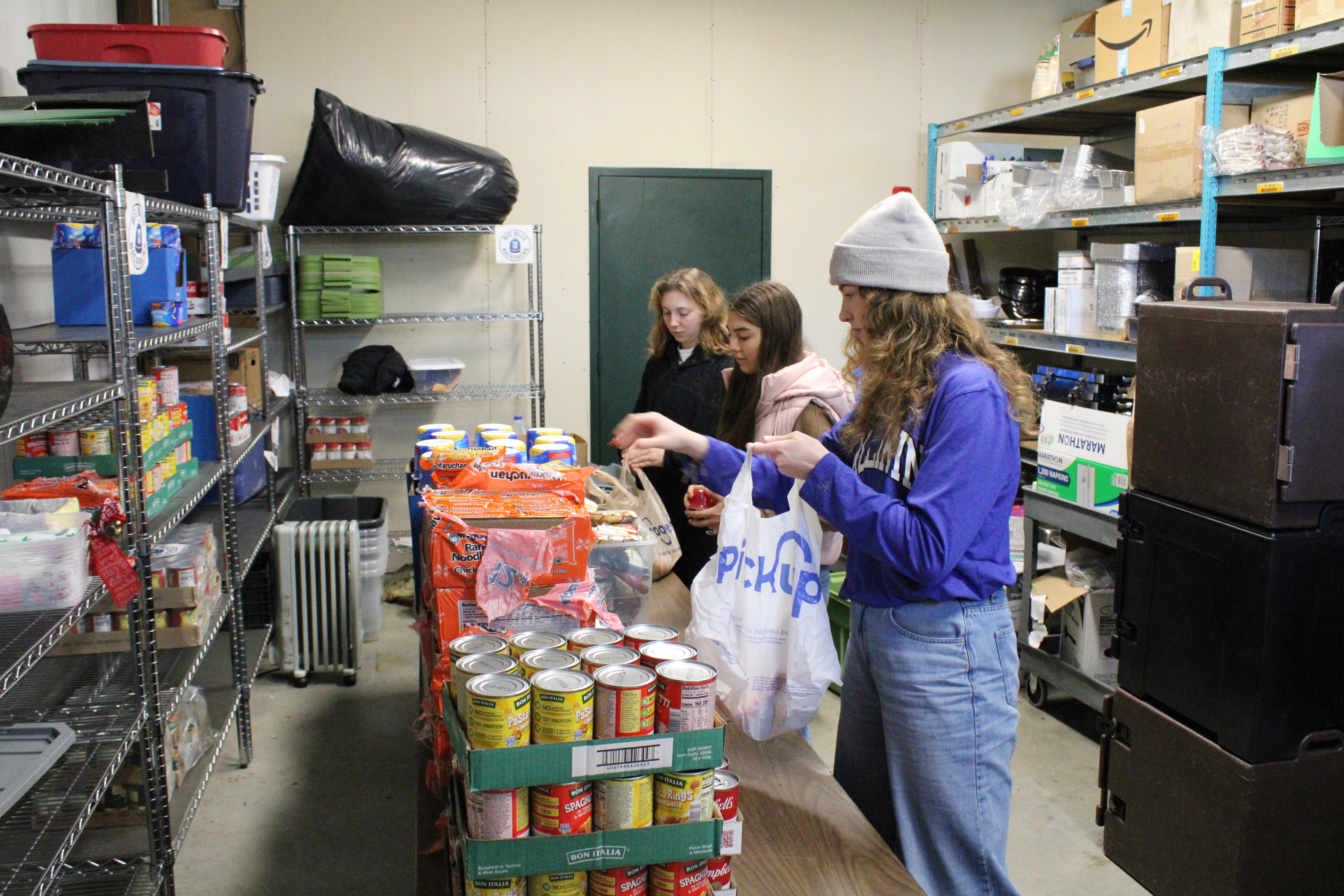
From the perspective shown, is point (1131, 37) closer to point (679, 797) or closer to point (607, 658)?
point (607, 658)

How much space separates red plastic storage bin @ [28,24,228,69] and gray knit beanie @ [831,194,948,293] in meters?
2.12

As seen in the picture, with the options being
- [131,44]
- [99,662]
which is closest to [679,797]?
[99,662]

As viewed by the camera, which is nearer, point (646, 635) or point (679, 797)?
point (679, 797)

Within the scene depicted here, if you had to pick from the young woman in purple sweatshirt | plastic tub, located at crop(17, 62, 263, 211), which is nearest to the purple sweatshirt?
the young woman in purple sweatshirt

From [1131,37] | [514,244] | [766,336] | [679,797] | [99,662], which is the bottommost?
[99,662]

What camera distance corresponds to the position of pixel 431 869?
60.3 inches

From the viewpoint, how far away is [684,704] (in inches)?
49.6

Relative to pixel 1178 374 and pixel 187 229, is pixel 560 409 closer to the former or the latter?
pixel 187 229

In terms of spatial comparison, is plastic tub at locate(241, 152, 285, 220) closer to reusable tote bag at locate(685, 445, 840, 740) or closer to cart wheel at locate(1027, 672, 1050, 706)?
reusable tote bag at locate(685, 445, 840, 740)

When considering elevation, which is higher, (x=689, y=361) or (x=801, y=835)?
(x=689, y=361)

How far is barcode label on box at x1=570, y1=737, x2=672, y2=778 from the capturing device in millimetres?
1208

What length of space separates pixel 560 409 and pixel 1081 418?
2.92 metres

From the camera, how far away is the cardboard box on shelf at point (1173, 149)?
140 inches

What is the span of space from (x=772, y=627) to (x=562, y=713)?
0.71m
